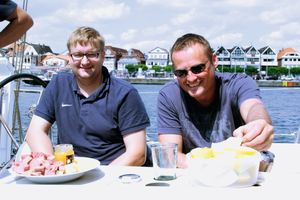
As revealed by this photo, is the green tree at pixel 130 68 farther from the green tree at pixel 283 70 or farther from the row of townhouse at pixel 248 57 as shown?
the green tree at pixel 283 70

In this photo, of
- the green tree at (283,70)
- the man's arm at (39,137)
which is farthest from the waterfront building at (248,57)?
the man's arm at (39,137)

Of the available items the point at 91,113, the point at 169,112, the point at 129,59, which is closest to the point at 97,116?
the point at 91,113

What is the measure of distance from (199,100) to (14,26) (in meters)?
1.40

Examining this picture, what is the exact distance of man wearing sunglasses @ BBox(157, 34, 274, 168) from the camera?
191 cm

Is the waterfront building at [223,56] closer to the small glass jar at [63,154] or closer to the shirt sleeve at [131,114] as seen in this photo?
the shirt sleeve at [131,114]

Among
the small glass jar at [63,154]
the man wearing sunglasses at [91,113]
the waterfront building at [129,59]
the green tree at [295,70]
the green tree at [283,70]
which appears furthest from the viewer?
the waterfront building at [129,59]

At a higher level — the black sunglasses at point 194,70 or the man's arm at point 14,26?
the man's arm at point 14,26

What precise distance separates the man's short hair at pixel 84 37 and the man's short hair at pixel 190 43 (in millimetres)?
523

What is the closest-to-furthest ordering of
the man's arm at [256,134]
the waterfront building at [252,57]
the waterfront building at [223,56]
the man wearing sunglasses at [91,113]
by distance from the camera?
the man's arm at [256,134]
the man wearing sunglasses at [91,113]
the waterfront building at [252,57]
the waterfront building at [223,56]

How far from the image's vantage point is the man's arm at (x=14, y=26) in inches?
82.5

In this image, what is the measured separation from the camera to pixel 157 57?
293 ft

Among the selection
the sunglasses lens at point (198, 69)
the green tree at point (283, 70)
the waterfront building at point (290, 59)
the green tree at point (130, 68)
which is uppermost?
the waterfront building at point (290, 59)

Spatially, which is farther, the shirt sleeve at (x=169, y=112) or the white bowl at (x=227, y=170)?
the shirt sleeve at (x=169, y=112)

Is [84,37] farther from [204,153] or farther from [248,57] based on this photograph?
[248,57]
